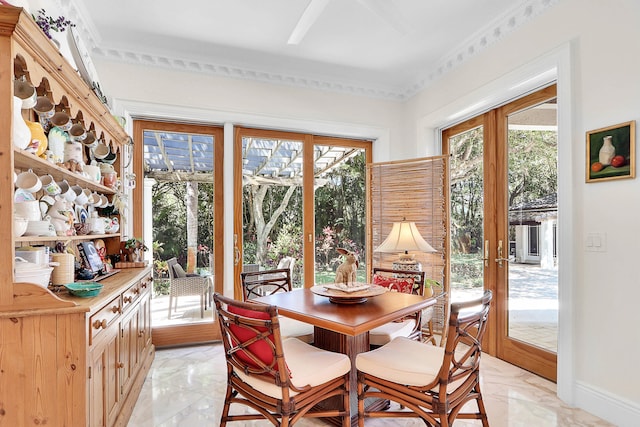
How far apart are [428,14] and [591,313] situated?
7.85 ft

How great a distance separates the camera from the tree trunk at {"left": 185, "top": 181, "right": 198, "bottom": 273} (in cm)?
357

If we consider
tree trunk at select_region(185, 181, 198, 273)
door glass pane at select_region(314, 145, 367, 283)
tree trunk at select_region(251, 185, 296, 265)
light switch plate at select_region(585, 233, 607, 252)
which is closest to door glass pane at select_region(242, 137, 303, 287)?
tree trunk at select_region(251, 185, 296, 265)

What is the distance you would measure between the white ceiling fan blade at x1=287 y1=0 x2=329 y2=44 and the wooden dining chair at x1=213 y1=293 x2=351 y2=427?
6.39ft

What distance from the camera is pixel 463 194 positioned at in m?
3.64

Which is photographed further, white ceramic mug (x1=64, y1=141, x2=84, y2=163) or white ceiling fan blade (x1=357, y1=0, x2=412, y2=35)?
white ceiling fan blade (x1=357, y1=0, x2=412, y2=35)

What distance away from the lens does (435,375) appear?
164cm

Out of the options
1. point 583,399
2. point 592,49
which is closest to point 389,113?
point 592,49

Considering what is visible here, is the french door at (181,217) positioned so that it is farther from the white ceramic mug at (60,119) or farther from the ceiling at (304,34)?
the white ceramic mug at (60,119)

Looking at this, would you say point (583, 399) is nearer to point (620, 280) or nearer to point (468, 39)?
point (620, 280)

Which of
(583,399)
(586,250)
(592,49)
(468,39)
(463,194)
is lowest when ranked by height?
(583,399)

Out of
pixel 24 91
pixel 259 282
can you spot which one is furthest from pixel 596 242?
pixel 24 91

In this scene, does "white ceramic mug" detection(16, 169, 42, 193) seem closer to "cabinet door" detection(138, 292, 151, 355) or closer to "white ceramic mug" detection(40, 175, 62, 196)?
"white ceramic mug" detection(40, 175, 62, 196)

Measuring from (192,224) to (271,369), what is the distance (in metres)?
2.35

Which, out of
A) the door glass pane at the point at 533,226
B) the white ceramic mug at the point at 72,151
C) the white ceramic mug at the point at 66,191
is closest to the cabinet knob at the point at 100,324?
the white ceramic mug at the point at 66,191
